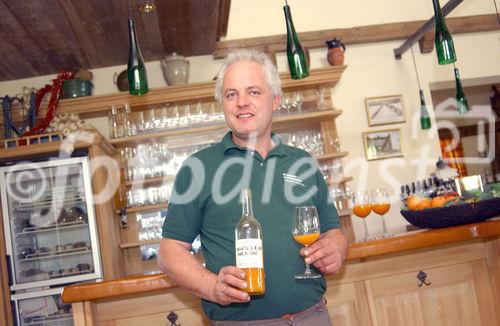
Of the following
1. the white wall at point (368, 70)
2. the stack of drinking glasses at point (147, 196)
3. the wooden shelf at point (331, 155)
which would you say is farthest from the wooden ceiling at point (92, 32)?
the wooden shelf at point (331, 155)

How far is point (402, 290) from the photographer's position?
2.45 m

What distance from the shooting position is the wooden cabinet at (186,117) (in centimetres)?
450

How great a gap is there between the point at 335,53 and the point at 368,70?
54 centimetres

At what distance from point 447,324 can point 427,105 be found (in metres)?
3.16

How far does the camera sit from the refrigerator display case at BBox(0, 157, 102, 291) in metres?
4.21

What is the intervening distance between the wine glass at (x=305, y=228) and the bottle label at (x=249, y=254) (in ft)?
0.82

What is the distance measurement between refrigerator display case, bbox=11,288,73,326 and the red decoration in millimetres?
1247

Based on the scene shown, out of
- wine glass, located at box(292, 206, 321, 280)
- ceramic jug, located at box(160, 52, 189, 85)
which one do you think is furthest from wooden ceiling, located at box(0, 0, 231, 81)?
wine glass, located at box(292, 206, 321, 280)

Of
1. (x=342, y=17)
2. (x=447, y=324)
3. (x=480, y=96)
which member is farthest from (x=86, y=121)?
(x=480, y=96)

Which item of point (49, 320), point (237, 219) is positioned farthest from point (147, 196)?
point (237, 219)

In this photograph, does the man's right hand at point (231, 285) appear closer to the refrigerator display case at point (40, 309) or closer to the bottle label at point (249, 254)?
the bottle label at point (249, 254)

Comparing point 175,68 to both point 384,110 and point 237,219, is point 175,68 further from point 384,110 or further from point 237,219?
point 237,219

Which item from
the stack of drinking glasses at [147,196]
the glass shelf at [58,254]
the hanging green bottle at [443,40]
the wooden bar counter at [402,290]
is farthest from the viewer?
the stack of drinking glasses at [147,196]

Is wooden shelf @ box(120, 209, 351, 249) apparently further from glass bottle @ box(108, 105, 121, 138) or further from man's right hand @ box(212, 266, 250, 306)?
man's right hand @ box(212, 266, 250, 306)
